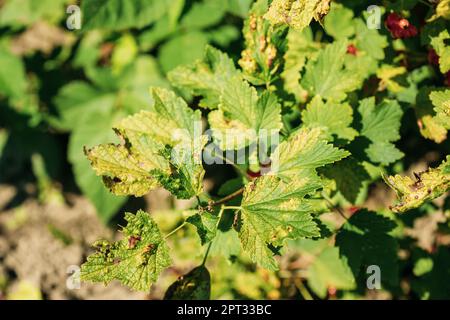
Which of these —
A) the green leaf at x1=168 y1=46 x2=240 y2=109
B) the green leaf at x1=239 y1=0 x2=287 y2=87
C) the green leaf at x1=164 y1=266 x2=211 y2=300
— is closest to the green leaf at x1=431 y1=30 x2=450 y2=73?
the green leaf at x1=239 y1=0 x2=287 y2=87

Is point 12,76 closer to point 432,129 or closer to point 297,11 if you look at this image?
point 297,11

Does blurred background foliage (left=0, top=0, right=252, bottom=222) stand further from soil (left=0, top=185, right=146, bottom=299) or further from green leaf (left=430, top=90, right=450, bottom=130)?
green leaf (left=430, top=90, right=450, bottom=130)

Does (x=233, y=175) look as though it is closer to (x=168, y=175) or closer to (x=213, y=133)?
(x=213, y=133)

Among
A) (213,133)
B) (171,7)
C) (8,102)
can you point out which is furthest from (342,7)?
(8,102)

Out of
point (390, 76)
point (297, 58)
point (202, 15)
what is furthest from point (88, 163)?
point (390, 76)

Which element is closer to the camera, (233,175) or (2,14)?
(233,175)

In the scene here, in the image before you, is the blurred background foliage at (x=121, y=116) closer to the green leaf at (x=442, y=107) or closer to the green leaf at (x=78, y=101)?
the green leaf at (x=78, y=101)
